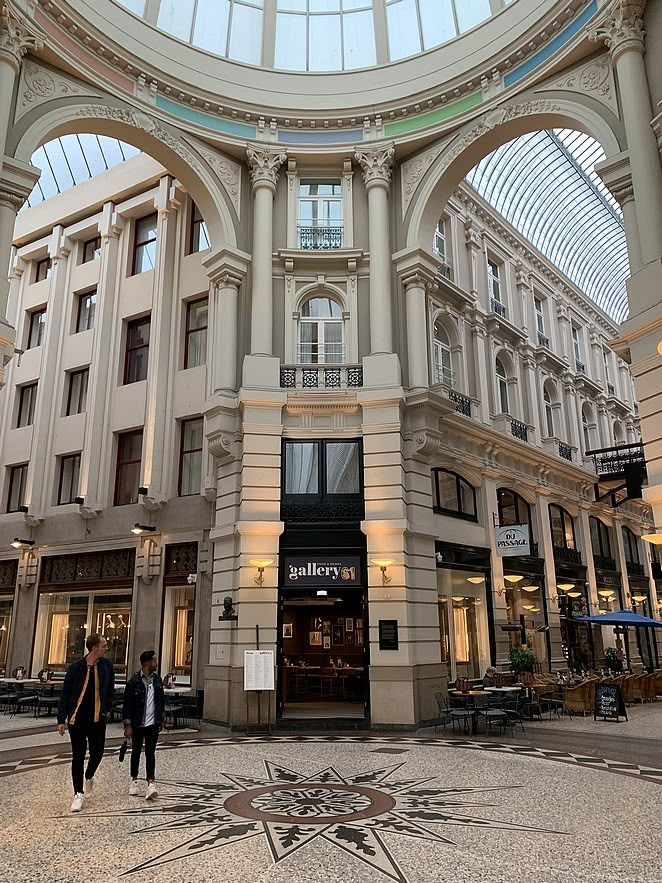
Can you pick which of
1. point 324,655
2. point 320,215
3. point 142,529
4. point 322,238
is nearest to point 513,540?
point 324,655

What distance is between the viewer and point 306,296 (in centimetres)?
1783

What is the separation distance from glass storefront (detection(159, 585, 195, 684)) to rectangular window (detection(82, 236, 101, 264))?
1242 centimetres

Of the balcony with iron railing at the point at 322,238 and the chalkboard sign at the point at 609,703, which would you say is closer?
the chalkboard sign at the point at 609,703

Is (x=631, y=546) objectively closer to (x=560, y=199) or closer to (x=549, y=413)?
(x=549, y=413)

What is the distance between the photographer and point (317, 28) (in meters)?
19.8

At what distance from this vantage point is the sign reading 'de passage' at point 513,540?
18.3 meters

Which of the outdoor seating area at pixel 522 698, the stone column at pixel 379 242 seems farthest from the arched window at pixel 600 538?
the stone column at pixel 379 242

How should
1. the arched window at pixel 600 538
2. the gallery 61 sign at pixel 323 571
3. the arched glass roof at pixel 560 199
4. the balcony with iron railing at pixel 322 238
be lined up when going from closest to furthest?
the gallery 61 sign at pixel 323 571 < the balcony with iron railing at pixel 322 238 < the arched glass roof at pixel 560 199 < the arched window at pixel 600 538

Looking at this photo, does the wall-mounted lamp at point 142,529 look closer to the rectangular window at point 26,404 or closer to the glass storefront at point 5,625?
the glass storefront at point 5,625

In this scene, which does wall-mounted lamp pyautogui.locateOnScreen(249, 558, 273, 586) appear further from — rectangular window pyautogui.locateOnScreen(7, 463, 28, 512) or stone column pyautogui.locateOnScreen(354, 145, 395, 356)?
rectangular window pyautogui.locateOnScreen(7, 463, 28, 512)

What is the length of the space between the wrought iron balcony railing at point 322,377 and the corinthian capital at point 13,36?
8565 millimetres

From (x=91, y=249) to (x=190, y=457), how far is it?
9.71 m

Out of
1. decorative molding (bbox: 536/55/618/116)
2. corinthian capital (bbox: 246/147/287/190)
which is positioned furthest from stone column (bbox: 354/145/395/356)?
decorative molding (bbox: 536/55/618/116)

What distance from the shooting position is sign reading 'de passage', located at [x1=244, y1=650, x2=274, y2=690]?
1381 cm
